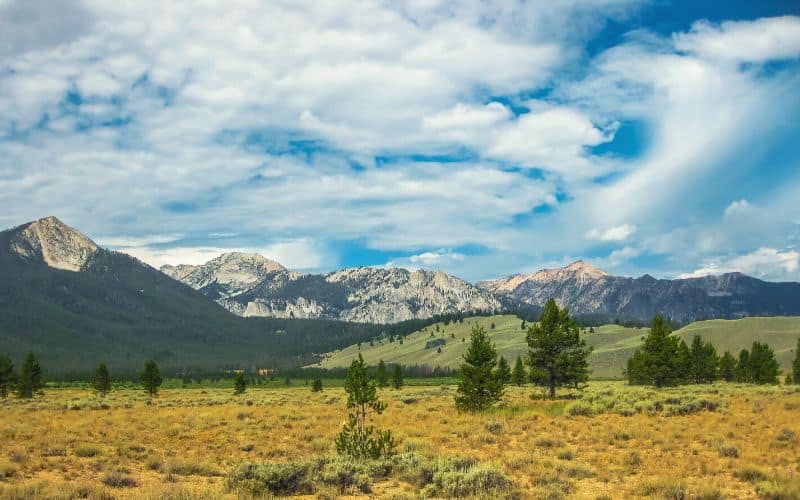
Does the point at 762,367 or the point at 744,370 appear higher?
the point at 762,367

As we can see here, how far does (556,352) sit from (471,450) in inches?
979

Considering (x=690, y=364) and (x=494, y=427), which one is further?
(x=690, y=364)

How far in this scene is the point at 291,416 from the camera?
31328mm

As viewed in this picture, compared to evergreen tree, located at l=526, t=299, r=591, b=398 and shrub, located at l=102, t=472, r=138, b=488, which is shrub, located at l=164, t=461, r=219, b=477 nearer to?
shrub, located at l=102, t=472, r=138, b=488

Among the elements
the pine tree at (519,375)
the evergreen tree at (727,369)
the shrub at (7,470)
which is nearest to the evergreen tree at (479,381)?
the shrub at (7,470)

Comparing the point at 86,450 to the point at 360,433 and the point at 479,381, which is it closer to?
the point at 360,433

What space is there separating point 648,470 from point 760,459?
4.01 meters

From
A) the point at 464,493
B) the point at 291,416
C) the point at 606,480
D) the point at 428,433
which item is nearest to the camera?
the point at 464,493

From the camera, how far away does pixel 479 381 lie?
3372cm

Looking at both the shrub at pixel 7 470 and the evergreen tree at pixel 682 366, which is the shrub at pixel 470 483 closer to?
the shrub at pixel 7 470

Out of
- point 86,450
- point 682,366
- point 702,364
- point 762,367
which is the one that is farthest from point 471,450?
point 762,367

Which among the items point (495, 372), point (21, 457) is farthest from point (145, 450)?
point (495, 372)

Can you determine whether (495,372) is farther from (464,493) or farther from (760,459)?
(464,493)

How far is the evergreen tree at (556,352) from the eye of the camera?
42.1 m
